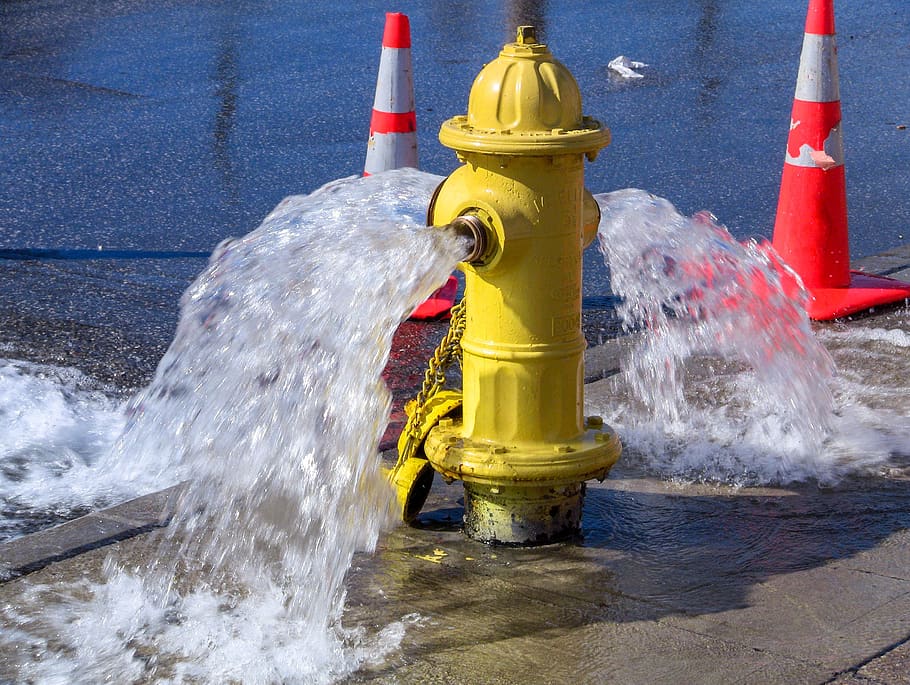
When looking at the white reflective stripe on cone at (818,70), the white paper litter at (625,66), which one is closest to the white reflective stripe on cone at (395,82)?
the white reflective stripe on cone at (818,70)

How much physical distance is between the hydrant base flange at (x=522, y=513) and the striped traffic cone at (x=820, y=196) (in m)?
2.21

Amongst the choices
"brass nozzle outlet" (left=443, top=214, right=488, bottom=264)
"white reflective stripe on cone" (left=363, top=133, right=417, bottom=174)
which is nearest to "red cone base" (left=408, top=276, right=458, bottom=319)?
"white reflective stripe on cone" (left=363, top=133, right=417, bottom=174)

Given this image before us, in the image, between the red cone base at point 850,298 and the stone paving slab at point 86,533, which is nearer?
the stone paving slab at point 86,533

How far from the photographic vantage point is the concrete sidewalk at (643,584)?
2920mm

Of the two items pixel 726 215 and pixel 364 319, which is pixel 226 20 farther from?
pixel 364 319

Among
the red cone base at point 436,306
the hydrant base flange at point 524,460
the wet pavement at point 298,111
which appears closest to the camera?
the hydrant base flange at point 524,460

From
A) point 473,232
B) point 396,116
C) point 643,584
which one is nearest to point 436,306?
point 396,116

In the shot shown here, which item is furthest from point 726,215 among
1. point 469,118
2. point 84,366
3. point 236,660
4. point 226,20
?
point 226,20

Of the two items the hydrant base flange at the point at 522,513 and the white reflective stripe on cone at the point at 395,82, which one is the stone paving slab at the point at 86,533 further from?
the white reflective stripe on cone at the point at 395,82

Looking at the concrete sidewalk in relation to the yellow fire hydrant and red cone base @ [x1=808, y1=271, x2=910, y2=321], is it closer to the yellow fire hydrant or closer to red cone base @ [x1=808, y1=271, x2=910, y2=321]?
the yellow fire hydrant

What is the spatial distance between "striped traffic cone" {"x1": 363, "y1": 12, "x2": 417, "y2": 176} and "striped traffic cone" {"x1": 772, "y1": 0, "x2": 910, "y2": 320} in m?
1.51

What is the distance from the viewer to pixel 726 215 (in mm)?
6895

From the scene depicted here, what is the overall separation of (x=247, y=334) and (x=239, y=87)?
5.90 m

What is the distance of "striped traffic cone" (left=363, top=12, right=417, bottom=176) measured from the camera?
18.6 ft
